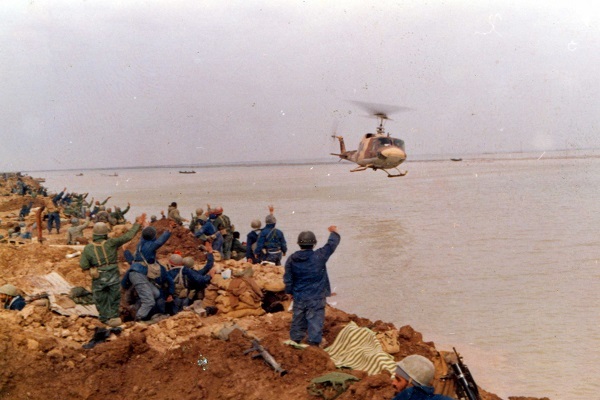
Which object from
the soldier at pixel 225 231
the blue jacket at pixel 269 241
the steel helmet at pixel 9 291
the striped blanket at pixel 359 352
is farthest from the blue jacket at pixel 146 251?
the soldier at pixel 225 231

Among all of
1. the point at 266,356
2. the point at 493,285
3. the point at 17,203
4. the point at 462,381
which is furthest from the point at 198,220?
the point at 17,203

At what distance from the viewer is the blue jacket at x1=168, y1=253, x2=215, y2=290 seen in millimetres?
8781

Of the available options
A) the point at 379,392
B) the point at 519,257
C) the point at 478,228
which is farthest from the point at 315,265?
the point at 478,228

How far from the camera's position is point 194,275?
346 inches

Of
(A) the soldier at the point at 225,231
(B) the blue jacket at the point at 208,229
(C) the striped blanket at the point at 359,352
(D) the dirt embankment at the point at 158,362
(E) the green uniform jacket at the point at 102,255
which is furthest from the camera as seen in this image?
(A) the soldier at the point at 225,231

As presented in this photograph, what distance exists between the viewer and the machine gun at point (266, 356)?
6210 mm

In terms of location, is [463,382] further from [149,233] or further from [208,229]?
[208,229]

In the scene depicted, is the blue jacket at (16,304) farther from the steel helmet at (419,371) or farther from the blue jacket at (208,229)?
the steel helmet at (419,371)

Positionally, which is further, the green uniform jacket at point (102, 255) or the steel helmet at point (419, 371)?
the green uniform jacket at point (102, 255)

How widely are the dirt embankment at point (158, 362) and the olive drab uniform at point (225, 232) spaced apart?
6.10 meters

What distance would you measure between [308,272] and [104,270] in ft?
11.1

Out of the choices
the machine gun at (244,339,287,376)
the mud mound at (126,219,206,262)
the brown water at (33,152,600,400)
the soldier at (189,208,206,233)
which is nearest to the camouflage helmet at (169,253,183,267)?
the machine gun at (244,339,287,376)

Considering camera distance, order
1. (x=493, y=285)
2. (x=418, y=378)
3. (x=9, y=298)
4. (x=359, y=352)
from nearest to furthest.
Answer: (x=418, y=378) → (x=359, y=352) → (x=9, y=298) → (x=493, y=285)

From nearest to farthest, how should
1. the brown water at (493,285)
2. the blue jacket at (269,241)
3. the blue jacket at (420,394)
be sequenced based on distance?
the blue jacket at (420,394)
the brown water at (493,285)
the blue jacket at (269,241)
